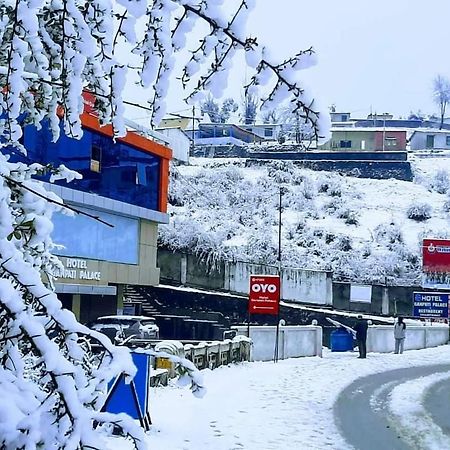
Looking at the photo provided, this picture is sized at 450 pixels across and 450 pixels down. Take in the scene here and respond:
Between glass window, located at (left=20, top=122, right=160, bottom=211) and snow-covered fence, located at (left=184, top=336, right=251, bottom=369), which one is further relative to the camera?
glass window, located at (left=20, top=122, right=160, bottom=211)

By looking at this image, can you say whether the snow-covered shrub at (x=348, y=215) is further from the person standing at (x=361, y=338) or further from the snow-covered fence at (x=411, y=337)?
the person standing at (x=361, y=338)

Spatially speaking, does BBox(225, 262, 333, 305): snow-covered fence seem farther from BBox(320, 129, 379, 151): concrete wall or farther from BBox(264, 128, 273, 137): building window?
BBox(264, 128, 273, 137): building window

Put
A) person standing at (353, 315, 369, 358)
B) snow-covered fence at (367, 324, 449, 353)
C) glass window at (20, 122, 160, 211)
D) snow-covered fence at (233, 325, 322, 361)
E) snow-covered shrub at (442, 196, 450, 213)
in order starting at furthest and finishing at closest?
1. snow-covered shrub at (442, 196, 450, 213)
2. snow-covered fence at (367, 324, 449, 353)
3. person standing at (353, 315, 369, 358)
4. glass window at (20, 122, 160, 211)
5. snow-covered fence at (233, 325, 322, 361)

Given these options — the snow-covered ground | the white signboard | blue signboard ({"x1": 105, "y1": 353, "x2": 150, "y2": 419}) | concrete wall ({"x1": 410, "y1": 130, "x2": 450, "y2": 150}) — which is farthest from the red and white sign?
concrete wall ({"x1": 410, "y1": 130, "x2": 450, "y2": 150})

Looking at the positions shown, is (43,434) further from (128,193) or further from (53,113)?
(128,193)

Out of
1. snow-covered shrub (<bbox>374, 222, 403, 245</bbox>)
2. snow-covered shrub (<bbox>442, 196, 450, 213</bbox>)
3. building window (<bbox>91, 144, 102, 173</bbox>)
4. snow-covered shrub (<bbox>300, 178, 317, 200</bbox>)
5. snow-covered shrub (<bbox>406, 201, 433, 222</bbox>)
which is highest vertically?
snow-covered shrub (<bbox>300, 178, 317, 200</bbox>)

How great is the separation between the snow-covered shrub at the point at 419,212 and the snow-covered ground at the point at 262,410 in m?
33.0

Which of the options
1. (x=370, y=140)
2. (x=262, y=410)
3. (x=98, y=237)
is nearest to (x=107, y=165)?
(x=98, y=237)

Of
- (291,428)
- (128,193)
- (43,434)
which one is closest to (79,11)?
(43,434)

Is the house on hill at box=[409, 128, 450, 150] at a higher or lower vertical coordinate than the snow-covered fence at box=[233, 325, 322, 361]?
higher

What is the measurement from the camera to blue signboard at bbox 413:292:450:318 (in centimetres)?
3453

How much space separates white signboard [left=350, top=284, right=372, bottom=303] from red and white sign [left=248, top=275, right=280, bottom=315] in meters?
17.3

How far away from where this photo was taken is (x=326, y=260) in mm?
46500

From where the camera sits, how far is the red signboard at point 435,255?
1560 inches
